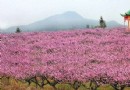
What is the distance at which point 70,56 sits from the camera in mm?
25984

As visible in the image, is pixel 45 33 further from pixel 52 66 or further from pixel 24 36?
pixel 52 66

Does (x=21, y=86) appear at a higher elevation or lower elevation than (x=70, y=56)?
lower

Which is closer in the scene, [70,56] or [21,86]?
[21,86]

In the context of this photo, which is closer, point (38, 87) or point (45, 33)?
point (38, 87)

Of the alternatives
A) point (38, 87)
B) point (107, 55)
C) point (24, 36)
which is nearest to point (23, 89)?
point (38, 87)

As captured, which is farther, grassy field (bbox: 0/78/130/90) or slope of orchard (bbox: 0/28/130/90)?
slope of orchard (bbox: 0/28/130/90)

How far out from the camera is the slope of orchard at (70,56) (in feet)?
69.3

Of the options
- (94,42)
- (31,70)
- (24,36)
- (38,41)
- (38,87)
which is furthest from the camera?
(24,36)

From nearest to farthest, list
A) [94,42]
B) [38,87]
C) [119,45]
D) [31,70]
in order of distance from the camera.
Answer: [38,87] → [31,70] → [119,45] → [94,42]

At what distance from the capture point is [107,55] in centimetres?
2586

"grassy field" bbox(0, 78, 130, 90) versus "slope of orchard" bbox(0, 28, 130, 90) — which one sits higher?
"slope of orchard" bbox(0, 28, 130, 90)

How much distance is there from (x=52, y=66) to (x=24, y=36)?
13.0 m

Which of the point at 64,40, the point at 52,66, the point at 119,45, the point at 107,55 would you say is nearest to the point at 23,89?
the point at 52,66

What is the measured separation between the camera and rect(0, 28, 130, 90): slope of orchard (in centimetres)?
2111
